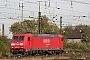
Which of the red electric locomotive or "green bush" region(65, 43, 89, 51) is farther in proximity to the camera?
"green bush" region(65, 43, 89, 51)

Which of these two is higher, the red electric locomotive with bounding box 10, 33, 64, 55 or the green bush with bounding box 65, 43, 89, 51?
the red electric locomotive with bounding box 10, 33, 64, 55

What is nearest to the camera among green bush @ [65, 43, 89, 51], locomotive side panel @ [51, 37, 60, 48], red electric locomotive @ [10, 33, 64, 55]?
red electric locomotive @ [10, 33, 64, 55]

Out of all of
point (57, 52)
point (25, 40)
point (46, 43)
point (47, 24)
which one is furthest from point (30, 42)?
point (47, 24)

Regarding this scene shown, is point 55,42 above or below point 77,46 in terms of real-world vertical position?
above

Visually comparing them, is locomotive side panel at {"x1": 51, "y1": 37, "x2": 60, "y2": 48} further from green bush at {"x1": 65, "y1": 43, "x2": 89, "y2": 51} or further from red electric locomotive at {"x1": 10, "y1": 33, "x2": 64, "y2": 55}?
green bush at {"x1": 65, "y1": 43, "x2": 89, "y2": 51}

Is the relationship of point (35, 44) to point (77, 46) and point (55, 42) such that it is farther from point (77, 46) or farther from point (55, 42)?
point (77, 46)

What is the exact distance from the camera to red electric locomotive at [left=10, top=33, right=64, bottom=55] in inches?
1286

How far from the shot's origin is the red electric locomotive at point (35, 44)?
107 ft

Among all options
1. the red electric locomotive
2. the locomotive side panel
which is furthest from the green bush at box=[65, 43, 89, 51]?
the locomotive side panel

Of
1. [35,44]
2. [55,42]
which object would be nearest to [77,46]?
[55,42]

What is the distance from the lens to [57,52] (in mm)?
38188

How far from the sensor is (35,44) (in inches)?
1358

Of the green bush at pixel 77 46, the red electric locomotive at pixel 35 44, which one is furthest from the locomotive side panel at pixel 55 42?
the green bush at pixel 77 46

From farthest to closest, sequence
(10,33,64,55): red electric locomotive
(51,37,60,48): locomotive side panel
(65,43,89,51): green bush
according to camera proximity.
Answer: (65,43,89,51): green bush
(51,37,60,48): locomotive side panel
(10,33,64,55): red electric locomotive
